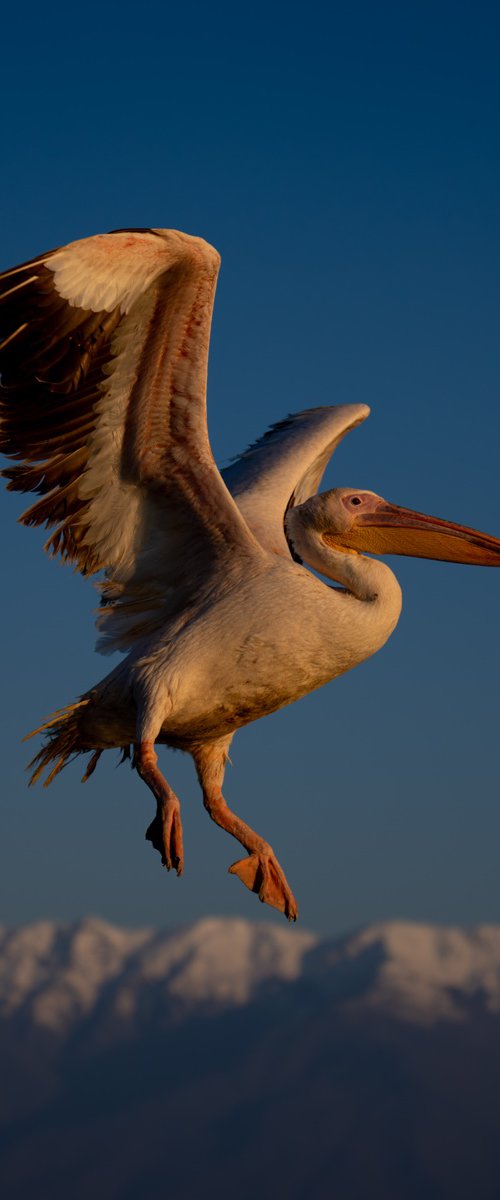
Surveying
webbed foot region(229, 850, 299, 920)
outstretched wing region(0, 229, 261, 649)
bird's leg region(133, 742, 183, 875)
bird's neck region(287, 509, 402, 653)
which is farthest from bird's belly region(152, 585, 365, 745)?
webbed foot region(229, 850, 299, 920)

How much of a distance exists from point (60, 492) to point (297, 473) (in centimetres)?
232

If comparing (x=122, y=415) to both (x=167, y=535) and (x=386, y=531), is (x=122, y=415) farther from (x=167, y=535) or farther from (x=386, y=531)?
(x=386, y=531)

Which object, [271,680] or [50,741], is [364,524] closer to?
Answer: [271,680]

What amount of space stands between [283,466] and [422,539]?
5.54ft

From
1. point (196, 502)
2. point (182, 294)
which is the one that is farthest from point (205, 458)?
point (182, 294)

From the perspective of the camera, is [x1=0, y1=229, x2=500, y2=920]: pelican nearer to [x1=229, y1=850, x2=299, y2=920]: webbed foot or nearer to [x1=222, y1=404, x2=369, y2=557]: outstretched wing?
[x1=229, y1=850, x2=299, y2=920]: webbed foot

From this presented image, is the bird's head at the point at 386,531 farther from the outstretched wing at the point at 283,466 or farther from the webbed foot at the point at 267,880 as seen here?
the webbed foot at the point at 267,880

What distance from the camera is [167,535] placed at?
10.8m

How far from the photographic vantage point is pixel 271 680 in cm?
1027

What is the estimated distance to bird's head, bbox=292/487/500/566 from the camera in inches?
431

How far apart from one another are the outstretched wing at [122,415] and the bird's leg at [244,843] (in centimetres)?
90

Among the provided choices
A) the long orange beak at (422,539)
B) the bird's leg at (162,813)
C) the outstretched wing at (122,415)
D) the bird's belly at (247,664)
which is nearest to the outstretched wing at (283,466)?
the long orange beak at (422,539)

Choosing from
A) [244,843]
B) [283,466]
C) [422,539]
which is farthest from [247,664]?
[283,466]

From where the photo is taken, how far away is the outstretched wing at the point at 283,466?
11859 mm
